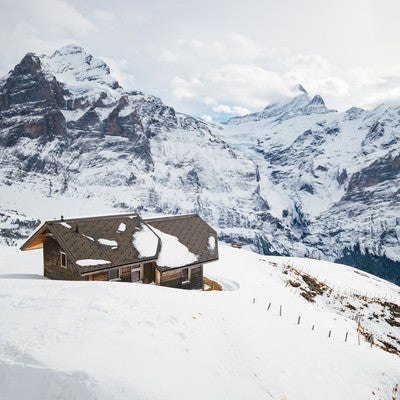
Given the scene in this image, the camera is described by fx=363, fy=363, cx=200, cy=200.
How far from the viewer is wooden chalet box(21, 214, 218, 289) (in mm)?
24141

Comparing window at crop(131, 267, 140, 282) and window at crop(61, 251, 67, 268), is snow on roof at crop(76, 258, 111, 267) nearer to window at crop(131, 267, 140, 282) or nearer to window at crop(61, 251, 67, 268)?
window at crop(61, 251, 67, 268)

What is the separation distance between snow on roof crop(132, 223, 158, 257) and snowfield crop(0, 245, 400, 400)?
6.82 meters

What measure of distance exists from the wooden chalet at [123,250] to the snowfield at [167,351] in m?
5.91

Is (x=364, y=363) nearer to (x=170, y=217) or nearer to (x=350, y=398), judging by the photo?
(x=350, y=398)

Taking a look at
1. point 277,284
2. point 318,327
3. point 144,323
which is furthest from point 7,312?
point 277,284

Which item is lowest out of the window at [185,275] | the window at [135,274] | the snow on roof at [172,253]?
the window at [185,275]

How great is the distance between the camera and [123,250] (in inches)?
1011

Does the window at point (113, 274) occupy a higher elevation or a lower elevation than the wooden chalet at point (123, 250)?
lower

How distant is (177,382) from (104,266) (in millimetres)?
14970

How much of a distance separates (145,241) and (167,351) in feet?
52.8

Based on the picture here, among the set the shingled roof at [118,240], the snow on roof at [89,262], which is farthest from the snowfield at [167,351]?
the shingled roof at [118,240]

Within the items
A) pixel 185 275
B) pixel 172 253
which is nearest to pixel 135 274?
pixel 172 253

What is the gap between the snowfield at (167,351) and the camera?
9.25 metres

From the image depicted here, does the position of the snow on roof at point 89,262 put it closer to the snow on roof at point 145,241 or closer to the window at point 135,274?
the window at point 135,274
